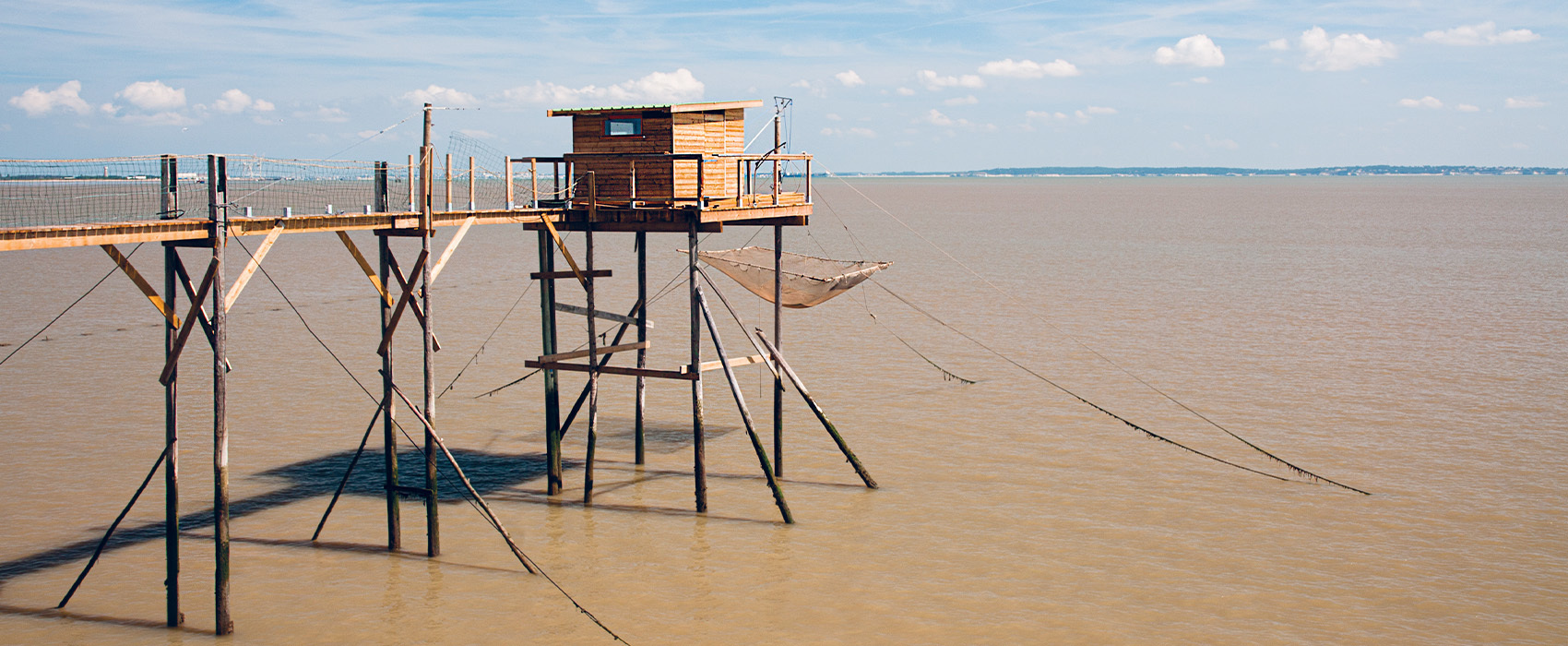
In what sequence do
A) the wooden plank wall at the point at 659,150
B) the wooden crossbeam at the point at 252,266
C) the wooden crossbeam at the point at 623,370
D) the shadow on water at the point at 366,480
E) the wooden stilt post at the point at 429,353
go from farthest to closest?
the wooden plank wall at the point at 659,150, the wooden crossbeam at the point at 623,370, the shadow on water at the point at 366,480, the wooden stilt post at the point at 429,353, the wooden crossbeam at the point at 252,266

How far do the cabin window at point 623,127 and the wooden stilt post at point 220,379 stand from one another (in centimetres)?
722

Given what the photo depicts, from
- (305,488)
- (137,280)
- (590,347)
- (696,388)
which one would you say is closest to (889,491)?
(696,388)

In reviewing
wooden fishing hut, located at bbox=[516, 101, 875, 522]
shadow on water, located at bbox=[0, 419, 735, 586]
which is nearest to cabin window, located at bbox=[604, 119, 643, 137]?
wooden fishing hut, located at bbox=[516, 101, 875, 522]

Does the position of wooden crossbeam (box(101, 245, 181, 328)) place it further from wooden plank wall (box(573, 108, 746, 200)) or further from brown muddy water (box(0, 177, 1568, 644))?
wooden plank wall (box(573, 108, 746, 200))

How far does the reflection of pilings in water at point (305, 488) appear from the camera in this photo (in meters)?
16.7

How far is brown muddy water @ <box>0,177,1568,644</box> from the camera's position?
1529 cm

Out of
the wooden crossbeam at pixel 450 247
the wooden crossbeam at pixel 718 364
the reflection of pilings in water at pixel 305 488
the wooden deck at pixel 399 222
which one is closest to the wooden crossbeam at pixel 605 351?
the wooden crossbeam at pixel 718 364

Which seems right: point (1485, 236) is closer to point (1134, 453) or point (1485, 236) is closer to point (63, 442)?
point (1134, 453)

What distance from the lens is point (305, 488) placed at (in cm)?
2022

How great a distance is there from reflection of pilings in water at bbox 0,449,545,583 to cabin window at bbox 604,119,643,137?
5.94 meters

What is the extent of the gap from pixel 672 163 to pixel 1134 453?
10326mm

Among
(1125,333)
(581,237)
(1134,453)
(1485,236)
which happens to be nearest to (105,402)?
→ (1134,453)

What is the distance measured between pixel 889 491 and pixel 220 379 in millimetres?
10609

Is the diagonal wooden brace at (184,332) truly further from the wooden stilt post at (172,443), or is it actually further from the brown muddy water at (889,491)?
the brown muddy water at (889,491)
